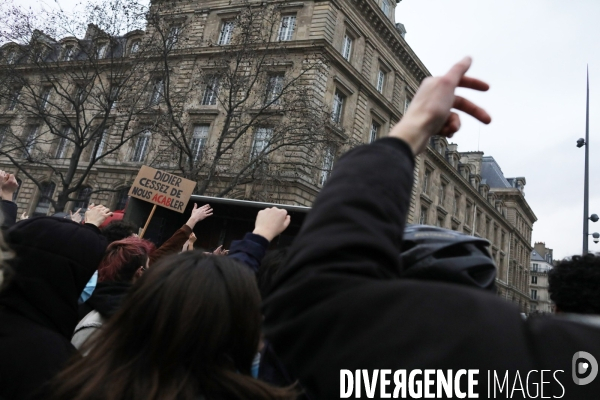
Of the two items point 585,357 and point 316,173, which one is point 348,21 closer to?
point 316,173

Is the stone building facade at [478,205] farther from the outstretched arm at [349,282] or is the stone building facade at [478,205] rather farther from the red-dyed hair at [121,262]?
the outstretched arm at [349,282]

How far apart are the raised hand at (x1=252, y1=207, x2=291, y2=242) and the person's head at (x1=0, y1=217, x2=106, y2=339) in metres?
0.86

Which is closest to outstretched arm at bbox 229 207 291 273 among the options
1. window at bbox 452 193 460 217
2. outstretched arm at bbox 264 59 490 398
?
outstretched arm at bbox 264 59 490 398

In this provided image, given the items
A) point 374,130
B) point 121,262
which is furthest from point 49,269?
point 374,130

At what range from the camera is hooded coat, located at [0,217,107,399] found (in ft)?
5.58

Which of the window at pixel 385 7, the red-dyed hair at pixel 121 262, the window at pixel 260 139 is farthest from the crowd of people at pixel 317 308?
the window at pixel 385 7

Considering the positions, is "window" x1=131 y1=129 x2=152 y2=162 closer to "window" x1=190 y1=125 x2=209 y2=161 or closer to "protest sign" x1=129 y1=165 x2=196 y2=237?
"window" x1=190 y1=125 x2=209 y2=161

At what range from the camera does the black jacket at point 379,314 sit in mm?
638

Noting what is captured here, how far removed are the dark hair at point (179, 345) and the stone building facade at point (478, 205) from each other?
21.8 meters

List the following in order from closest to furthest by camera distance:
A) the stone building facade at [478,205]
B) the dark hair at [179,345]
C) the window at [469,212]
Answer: the dark hair at [179,345], the stone building facade at [478,205], the window at [469,212]

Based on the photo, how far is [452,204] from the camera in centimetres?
3394

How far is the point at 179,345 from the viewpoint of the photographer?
120 cm

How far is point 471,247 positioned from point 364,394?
52 cm

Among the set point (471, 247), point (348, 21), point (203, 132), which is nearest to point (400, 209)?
point (471, 247)
